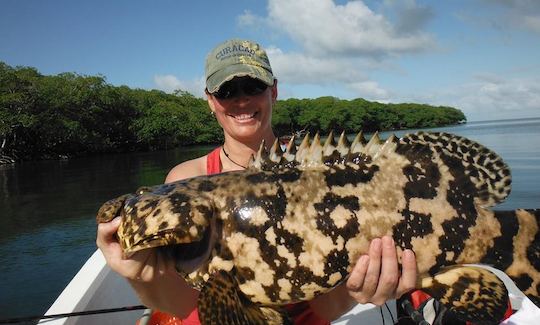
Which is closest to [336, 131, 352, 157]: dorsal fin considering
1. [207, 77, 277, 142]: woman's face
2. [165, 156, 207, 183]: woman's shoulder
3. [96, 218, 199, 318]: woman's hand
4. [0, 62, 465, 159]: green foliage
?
[207, 77, 277, 142]: woman's face

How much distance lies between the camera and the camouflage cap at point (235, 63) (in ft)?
13.6

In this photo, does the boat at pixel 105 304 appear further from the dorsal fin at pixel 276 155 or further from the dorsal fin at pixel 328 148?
the dorsal fin at pixel 328 148

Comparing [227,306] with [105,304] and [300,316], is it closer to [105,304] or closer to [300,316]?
[300,316]

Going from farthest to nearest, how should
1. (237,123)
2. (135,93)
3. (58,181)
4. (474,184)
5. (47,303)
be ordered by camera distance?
1. (135,93)
2. (58,181)
3. (47,303)
4. (237,123)
5. (474,184)

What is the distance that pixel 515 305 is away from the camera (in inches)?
206

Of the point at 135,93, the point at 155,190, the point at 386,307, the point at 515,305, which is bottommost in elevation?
the point at 386,307

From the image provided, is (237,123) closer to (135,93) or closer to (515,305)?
(515,305)

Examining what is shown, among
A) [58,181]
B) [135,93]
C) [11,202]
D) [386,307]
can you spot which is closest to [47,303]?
[386,307]

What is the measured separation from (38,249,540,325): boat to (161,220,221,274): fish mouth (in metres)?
2.17

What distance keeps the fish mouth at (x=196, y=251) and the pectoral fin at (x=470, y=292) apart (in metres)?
1.60

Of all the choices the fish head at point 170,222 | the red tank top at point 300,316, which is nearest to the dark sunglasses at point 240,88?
the fish head at point 170,222

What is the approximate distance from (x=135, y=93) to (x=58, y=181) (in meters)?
54.1

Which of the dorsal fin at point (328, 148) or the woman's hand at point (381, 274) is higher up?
the dorsal fin at point (328, 148)

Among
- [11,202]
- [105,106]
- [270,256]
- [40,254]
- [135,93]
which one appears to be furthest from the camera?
[135,93]
